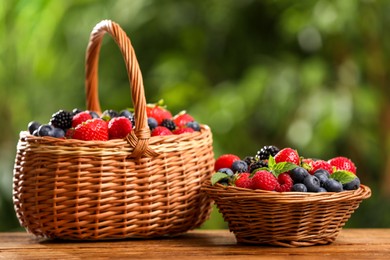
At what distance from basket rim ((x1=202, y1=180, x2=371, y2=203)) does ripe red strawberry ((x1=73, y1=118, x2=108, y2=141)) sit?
1.04 ft

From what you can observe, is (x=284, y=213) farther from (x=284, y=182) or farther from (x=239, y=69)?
(x=239, y=69)

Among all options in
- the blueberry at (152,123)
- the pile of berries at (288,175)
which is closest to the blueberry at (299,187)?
the pile of berries at (288,175)

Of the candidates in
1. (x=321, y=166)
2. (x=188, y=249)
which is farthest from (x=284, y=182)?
(x=188, y=249)

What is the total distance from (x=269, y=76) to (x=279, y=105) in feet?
0.59

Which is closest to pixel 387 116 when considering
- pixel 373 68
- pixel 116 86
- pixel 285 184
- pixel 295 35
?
pixel 373 68

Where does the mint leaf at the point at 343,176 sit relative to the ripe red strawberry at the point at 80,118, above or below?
below

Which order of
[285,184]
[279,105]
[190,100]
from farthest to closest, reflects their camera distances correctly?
[190,100]
[279,105]
[285,184]

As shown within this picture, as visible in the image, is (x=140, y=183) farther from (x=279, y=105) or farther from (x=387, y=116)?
(x=387, y=116)

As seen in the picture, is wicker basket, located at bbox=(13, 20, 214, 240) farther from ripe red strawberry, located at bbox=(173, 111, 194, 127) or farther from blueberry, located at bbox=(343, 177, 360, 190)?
blueberry, located at bbox=(343, 177, 360, 190)

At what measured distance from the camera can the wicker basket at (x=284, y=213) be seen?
1.90m

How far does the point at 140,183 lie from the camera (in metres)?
2.05

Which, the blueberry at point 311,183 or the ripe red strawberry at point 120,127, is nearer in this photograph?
the blueberry at point 311,183

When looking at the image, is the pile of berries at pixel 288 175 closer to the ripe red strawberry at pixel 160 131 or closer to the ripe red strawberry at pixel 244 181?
the ripe red strawberry at pixel 244 181

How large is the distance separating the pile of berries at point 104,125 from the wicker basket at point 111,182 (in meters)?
0.03
